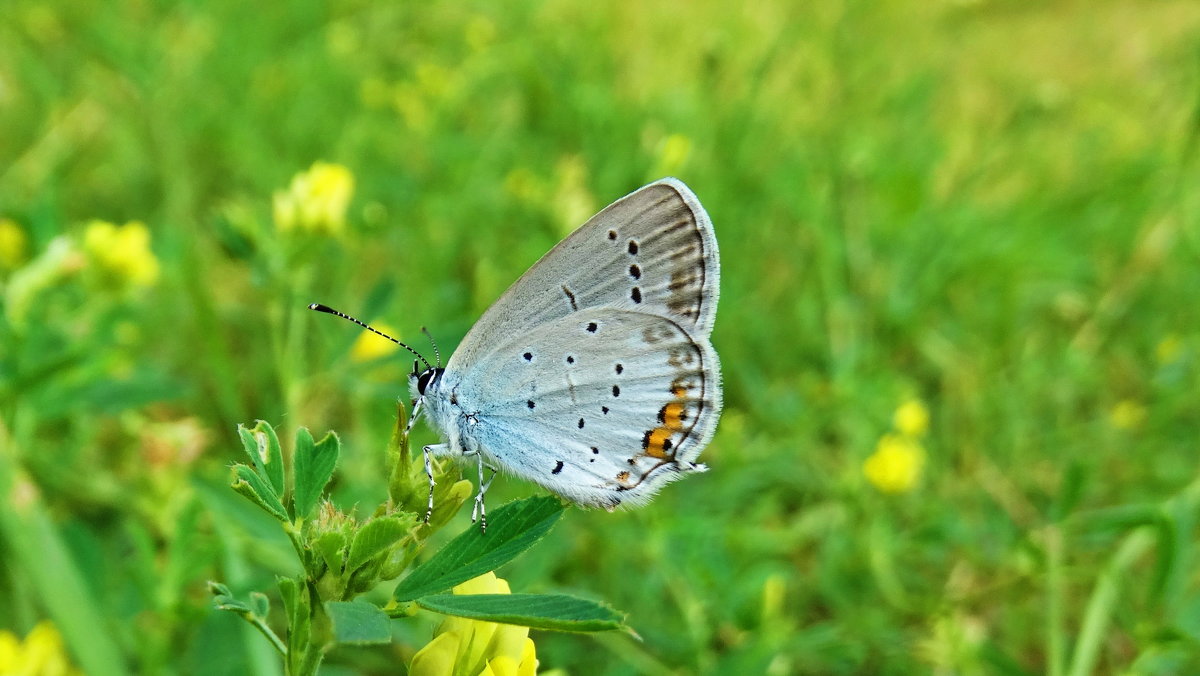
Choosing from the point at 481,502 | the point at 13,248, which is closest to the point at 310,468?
the point at 481,502

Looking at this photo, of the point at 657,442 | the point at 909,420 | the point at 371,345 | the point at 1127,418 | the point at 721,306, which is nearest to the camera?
the point at 657,442

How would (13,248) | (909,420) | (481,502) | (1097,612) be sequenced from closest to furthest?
(481,502) → (1097,612) → (13,248) → (909,420)

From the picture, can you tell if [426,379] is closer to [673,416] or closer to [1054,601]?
[673,416]

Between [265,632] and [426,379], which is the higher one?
[426,379]

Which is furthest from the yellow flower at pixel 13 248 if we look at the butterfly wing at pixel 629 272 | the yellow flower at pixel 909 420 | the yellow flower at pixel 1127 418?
the yellow flower at pixel 1127 418

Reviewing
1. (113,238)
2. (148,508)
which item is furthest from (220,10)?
(148,508)

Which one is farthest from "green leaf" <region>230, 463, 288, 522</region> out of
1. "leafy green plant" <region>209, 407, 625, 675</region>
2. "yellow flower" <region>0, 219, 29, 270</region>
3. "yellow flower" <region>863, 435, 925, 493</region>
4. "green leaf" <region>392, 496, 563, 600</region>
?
"yellow flower" <region>863, 435, 925, 493</region>
